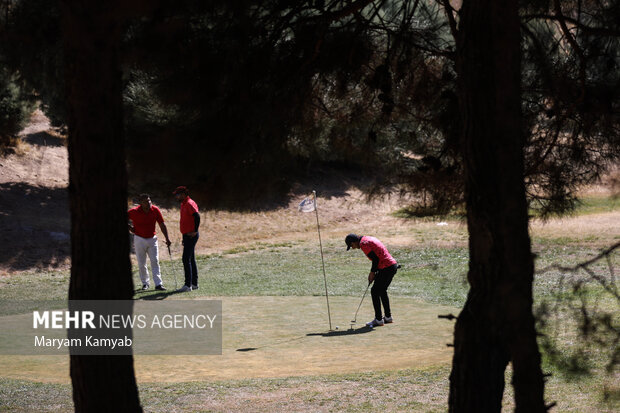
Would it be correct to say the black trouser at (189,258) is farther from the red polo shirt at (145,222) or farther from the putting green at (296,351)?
the putting green at (296,351)

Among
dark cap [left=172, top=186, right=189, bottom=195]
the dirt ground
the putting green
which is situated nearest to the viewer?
dark cap [left=172, top=186, right=189, bottom=195]

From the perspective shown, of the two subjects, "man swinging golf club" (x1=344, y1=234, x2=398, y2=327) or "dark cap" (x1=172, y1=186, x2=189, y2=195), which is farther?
"man swinging golf club" (x1=344, y1=234, x2=398, y2=327)

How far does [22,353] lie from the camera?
1148 centimetres

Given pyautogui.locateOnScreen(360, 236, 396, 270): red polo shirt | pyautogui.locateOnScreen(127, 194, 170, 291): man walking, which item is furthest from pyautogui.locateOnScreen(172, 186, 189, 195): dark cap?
pyautogui.locateOnScreen(127, 194, 170, 291): man walking

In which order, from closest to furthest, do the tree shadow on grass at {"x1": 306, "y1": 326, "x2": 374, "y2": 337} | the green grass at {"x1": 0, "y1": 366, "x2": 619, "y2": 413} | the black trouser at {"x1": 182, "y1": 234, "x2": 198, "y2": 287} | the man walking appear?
the green grass at {"x1": 0, "y1": 366, "x2": 619, "y2": 413}, the tree shadow on grass at {"x1": 306, "y1": 326, "x2": 374, "y2": 337}, the black trouser at {"x1": 182, "y1": 234, "x2": 198, "y2": 287}, the man walking

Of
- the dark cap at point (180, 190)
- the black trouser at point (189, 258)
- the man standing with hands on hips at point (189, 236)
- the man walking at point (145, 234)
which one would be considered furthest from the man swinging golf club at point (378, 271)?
the dark cap at point (180, 190)

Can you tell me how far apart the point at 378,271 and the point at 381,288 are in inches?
12.7

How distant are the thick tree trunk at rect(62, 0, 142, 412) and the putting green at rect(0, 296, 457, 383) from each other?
414cm

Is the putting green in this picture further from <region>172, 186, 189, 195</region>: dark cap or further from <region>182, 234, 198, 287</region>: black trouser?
<region>172, 186, 189, 195</region>: dark cap

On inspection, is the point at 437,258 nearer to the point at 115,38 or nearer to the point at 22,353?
the point at 22,353

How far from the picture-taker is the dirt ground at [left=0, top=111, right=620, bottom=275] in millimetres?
24156

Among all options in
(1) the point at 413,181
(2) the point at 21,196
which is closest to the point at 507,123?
(1) the point at 413,181

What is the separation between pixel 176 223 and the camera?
3008cm

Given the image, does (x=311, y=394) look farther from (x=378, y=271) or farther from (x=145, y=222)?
(x=145, y=222)
